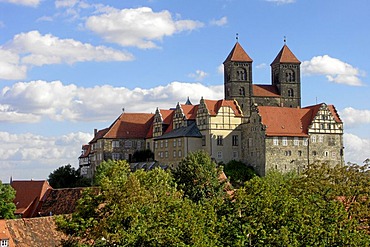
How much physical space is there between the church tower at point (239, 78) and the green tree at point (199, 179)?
45499 millimetres

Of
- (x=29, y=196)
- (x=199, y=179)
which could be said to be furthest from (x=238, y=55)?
(x=199, y=179)

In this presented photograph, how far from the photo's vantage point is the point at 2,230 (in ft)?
190

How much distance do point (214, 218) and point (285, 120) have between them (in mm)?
70426

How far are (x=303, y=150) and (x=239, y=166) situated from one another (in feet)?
30.1

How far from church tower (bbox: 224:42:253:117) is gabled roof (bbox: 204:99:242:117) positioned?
5104 mm

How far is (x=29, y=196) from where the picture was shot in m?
86.1

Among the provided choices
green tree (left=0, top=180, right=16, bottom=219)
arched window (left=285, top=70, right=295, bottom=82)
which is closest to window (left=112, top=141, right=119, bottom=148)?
arched window (left=285, top=70, right=295, bottom=82)

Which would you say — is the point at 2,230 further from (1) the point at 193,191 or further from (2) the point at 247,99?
(2) the point at 247,99

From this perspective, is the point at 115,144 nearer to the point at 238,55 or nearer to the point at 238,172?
the point at 238,55

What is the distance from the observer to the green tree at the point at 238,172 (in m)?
98.5

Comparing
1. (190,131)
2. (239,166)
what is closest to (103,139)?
(190,131)

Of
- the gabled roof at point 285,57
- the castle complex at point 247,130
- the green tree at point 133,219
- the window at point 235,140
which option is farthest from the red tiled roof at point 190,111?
the green tree at point 133,219

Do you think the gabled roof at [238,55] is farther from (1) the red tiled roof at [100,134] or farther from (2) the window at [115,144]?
(1) the red tiled roof at [100,134]

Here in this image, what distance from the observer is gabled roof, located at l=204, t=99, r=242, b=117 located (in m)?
106
